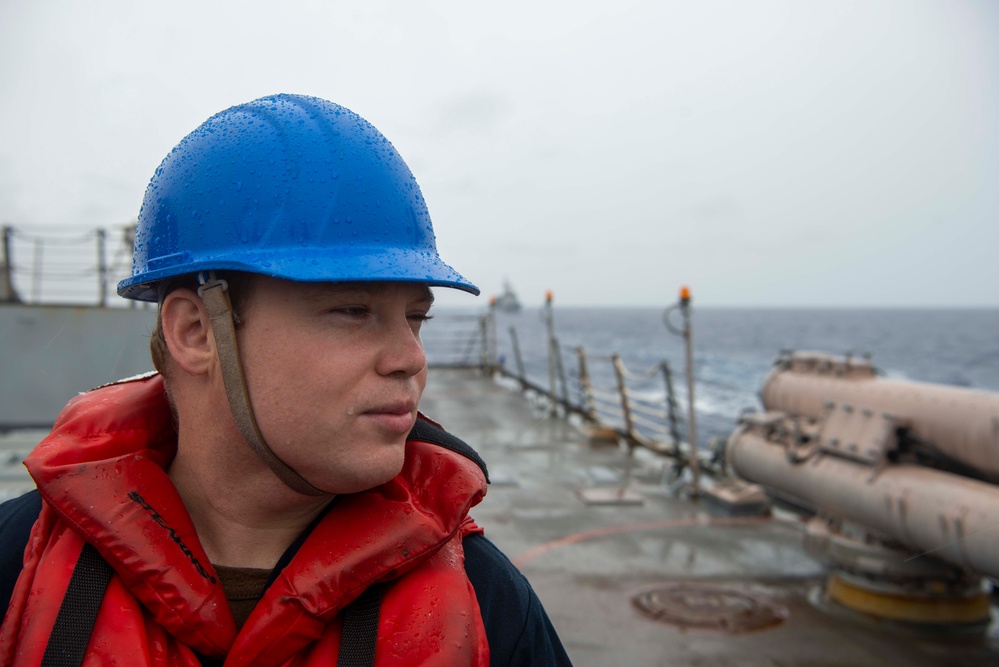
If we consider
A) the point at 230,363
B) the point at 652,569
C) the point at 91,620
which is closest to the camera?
the point at 91,620

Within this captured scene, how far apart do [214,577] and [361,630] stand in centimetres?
31

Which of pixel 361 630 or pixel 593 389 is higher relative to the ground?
pixel 361 630

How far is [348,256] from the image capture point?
1.39 m

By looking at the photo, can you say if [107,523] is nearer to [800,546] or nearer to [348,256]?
[348,256]

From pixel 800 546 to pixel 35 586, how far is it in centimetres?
699

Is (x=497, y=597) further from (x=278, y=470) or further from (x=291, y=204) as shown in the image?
(x=291, y=204)

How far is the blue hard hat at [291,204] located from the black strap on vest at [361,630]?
0.58 meters

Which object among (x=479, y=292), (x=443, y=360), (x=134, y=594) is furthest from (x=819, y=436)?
(x=443, y=360)

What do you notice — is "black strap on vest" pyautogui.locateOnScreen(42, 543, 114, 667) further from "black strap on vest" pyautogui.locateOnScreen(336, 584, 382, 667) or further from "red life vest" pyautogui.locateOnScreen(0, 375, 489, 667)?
"black strap on vest" pyautogui.locateOnScreen(336, 584, 382, 667)

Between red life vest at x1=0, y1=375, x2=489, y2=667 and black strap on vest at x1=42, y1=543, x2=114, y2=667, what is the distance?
1cm

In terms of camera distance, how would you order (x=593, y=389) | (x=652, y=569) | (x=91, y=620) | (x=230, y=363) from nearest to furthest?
1. (x=91, y=620)
2. (x=230, y=363)
3. (x=652, y=569)
4. (x=593, y=389)

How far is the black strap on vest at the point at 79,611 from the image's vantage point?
1258 mm

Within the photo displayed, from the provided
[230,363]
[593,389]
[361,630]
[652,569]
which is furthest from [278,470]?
[593,389]

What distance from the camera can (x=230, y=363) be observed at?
140 cm
